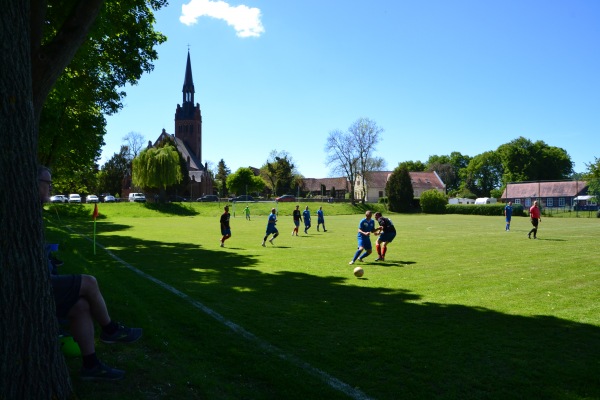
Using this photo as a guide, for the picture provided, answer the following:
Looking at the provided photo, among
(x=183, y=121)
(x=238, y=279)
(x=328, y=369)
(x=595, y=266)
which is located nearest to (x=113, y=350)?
(x=328, y=369)

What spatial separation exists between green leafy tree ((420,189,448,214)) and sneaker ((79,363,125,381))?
70.6 meters

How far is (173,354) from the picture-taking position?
515 centimetres

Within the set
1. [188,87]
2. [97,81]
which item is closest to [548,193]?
[188,87]

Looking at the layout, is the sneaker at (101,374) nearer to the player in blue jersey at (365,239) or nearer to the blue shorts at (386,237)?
the player in blue jersey at (365,239)

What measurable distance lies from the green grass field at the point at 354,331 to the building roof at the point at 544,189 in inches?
3584

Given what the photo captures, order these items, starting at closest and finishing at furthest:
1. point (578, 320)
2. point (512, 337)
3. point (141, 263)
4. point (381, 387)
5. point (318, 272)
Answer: point (381, 387)
point (512, 337)
point (578, 320)
point (318, 272)
point (141, 263)

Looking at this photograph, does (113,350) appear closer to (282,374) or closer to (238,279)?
(282,374)

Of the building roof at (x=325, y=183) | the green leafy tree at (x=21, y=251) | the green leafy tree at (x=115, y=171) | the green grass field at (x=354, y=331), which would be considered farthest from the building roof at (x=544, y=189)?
the green leafy tree at (x=21, y=251)

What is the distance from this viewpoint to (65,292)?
4.05 m

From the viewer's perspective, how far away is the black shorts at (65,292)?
402 cm

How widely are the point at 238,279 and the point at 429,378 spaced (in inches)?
285

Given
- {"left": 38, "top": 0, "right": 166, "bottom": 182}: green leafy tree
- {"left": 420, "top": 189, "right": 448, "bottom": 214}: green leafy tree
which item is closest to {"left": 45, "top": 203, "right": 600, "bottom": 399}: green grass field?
{"left": 38, "top": 0, "right": 166, "bottom": 182}: green leafy tree

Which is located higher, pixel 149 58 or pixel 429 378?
pixel 149 58

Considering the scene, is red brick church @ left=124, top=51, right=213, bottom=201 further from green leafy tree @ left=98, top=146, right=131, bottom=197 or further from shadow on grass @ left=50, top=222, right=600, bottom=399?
shadow on grass @ left=50, top=222, right=600, bottom=399
